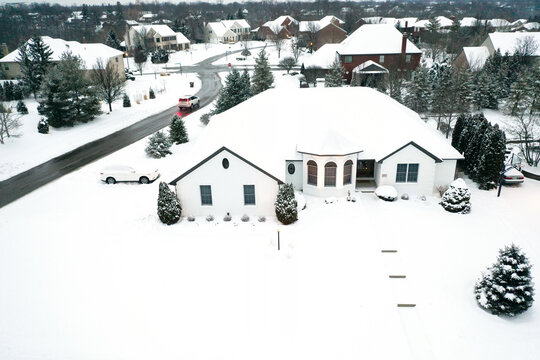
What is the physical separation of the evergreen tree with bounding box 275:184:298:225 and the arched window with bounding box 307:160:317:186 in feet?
10.9

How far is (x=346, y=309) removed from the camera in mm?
17469

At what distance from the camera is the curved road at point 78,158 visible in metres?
30.7

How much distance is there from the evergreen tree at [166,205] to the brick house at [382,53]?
47.1 metres

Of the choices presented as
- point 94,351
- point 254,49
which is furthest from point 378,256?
point 254,49

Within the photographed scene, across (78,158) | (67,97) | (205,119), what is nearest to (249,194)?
(78,158)

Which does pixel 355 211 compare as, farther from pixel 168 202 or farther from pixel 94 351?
pixel 94 351

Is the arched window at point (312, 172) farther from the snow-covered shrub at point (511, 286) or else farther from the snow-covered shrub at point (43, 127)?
the snow-covered shrub at point (43, 127)

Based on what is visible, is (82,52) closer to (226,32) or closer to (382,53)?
(382,53)

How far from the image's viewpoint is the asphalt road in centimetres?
3066

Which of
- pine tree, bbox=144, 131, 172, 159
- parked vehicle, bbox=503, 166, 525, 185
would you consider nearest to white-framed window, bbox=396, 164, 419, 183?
parked vehicle, bbox=503, 166, 525, 185

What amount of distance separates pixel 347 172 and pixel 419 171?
502 cm

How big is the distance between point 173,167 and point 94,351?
65.4ft

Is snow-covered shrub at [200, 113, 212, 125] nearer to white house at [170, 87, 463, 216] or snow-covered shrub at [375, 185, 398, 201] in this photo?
white house at [170, 87, 463, 216]

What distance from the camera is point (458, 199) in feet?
81.1
